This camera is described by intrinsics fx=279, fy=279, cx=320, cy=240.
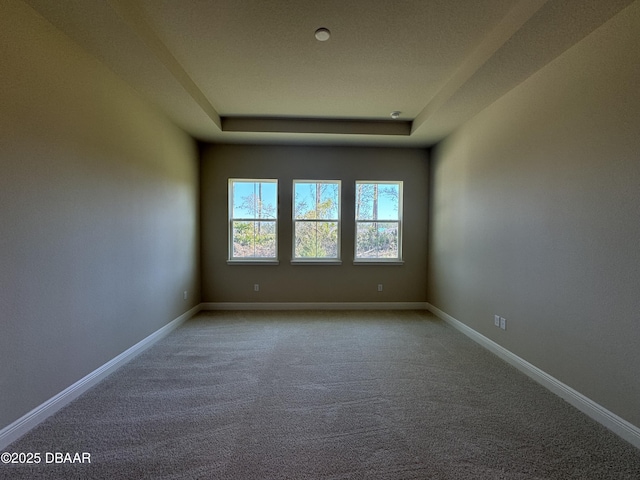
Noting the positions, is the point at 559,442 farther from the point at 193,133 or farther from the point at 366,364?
the point at 193,133

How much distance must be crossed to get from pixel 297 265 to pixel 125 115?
2.93 metres

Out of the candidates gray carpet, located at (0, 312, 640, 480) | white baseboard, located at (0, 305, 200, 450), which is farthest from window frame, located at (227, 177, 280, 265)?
gray carpet, located at (0, 312, 640, 480)

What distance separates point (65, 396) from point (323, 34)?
→ 3.29 metres

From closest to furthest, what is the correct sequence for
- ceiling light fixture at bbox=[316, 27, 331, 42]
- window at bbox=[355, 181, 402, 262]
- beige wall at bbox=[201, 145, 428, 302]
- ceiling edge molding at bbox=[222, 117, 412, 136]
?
ceiling light fixture at bbox=[316, 27, 331, 42] → ceiling edge molding at bbox=[222, 117, 412, 136] → beige wall at bbox=[201, 145, 428, 302] → window at bbox=[355, 181, 402, 262]

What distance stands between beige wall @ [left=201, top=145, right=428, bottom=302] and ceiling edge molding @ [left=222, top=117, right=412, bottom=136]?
627 millimetres

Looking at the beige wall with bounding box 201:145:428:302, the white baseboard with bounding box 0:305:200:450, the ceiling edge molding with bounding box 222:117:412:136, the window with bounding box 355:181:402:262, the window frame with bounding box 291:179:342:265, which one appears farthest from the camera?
the window with bounding box 355:181:402:262

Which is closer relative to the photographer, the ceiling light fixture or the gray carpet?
the gray carpet

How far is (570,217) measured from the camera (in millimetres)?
2119

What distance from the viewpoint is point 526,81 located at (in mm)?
2502

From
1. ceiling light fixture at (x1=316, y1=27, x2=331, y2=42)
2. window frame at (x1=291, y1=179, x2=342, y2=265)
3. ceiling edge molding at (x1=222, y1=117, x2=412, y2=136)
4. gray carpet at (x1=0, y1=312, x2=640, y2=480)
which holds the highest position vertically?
ceiling light fixture at (x1=316, y1=27, x2=331, y2=42)

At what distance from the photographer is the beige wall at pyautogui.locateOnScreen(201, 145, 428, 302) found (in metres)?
4.49

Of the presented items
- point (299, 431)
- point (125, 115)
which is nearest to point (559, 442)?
point (299, 431)

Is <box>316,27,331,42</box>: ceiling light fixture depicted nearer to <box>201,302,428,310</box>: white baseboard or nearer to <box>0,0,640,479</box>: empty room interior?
<box>0,0,640,479</box>: empty room interior

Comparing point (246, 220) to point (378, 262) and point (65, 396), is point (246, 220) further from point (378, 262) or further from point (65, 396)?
point (65, 396)
